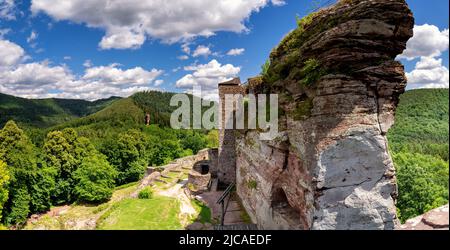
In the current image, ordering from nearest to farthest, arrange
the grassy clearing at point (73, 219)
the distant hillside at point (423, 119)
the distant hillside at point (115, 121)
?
the grassy clearing at point (73, 219), the distant hillside at point (115, 121), the distant hillside at point (423, 119)

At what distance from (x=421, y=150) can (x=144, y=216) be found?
57651 millimetres

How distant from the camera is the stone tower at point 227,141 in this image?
73.6 ft

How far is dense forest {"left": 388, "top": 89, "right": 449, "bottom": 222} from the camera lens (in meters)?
23.7

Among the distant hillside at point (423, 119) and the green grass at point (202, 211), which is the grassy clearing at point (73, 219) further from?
the distant hillside at point (423, 119)

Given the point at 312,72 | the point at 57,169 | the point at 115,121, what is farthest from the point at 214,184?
the point at 115,121

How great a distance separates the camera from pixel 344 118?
27.5 ft

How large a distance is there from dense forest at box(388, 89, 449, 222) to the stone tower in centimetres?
1489

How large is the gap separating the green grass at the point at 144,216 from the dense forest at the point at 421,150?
19.1 metres

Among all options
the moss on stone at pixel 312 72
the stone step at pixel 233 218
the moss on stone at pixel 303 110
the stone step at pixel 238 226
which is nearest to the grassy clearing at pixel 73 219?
the stone step at pixel 233 218

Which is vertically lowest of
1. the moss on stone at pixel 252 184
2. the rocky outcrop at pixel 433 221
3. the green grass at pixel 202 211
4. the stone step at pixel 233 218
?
the green grass at pixel 202 211

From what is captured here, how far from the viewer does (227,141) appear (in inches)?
898

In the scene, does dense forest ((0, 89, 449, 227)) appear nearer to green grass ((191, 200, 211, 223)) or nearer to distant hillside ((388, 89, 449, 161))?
green grass ((191, 200, 211, 223))
